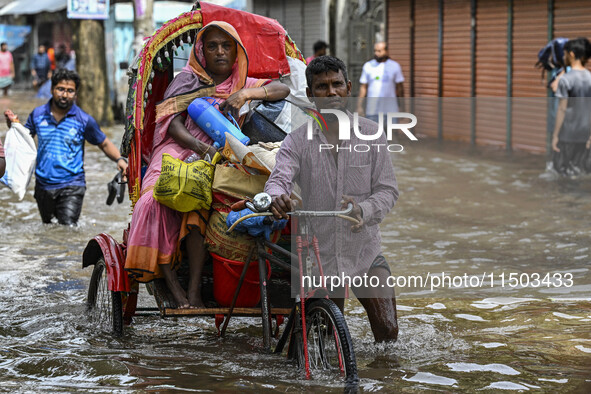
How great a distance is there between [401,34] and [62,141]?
37.1ft

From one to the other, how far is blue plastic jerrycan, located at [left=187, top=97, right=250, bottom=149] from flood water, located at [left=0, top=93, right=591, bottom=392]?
1194mm

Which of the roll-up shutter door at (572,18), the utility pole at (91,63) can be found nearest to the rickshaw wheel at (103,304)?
the roll-up shutter door at (572,18)

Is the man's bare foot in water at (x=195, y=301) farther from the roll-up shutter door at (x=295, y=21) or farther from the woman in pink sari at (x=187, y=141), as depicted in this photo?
the roll-up shutter door at (x=295, y=21)

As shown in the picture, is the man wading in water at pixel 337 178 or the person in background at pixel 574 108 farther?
the person in background at pixel 574 108

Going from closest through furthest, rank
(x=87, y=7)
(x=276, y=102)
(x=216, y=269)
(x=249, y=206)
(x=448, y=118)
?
(x=249, y=206), (x=216, y=269), (x=276, y=102), (x=448, y=118), (x=87, y=7)

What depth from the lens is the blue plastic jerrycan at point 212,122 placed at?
5.39 m

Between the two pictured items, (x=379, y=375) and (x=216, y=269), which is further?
(x=216, y=269)

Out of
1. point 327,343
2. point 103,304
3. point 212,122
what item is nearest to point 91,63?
point 103,304

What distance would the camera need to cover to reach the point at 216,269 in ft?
17.5

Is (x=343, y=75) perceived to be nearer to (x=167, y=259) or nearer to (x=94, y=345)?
(x=167, y=259)

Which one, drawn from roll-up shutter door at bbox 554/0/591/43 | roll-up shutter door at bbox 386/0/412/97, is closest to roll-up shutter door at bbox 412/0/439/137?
roll-up shutter door at bbox 386/0/412/97

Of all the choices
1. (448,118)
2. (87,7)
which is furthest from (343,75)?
(87,7)

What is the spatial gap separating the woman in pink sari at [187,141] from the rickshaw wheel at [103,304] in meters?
0.33

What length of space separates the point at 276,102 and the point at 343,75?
999 mm
